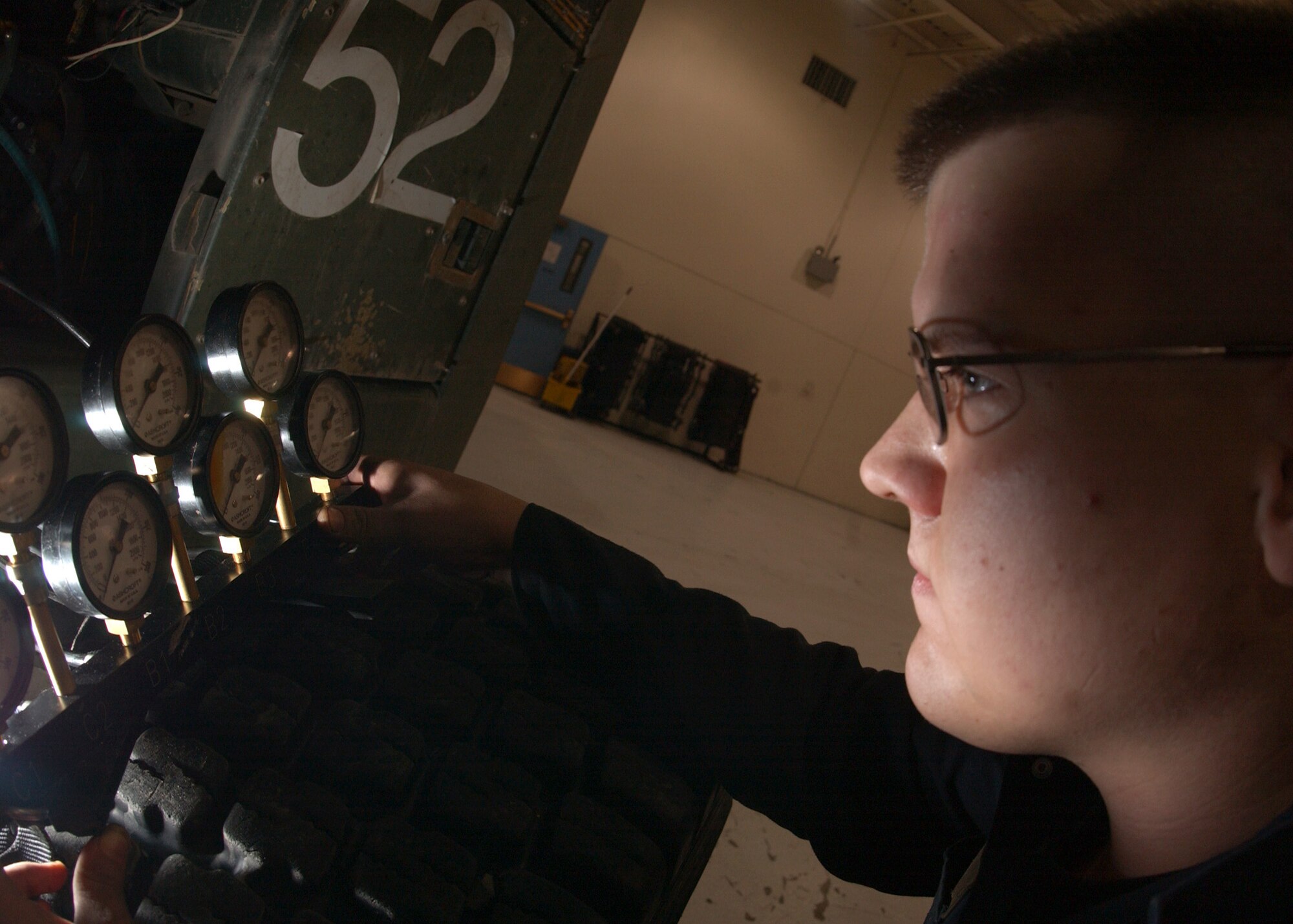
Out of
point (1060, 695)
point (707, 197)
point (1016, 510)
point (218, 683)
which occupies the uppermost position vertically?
point (707, 197)

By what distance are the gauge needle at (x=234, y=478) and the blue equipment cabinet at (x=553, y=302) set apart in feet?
20.4

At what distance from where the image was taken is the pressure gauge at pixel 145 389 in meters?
0.87

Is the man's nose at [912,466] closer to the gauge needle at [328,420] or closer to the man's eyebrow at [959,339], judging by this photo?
the man's eyebrow at [959,339]

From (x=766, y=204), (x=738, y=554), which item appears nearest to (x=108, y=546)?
(x=738, y=554)

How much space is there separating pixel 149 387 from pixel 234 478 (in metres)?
0.16

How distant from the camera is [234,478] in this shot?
103 centimetres

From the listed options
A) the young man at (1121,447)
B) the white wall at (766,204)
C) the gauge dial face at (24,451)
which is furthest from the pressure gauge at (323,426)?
the white wall at (766,204)

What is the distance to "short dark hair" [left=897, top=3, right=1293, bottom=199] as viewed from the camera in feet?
2.09

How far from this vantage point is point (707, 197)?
7.60 meters

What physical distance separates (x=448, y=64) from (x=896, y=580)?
16.4ft

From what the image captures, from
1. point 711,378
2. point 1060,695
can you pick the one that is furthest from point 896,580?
point 1060,695

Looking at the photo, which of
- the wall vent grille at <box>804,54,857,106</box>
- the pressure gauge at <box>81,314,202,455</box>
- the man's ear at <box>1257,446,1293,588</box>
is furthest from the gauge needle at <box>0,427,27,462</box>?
the wall vent grille at <box>804,54,857,106</box>

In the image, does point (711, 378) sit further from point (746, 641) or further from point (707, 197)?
point (746, 641)

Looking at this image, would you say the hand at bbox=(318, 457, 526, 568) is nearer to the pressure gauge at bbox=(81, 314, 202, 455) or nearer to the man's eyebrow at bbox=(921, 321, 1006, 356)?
the pressure gauge at bbox=(81, 314, 202, 455)
